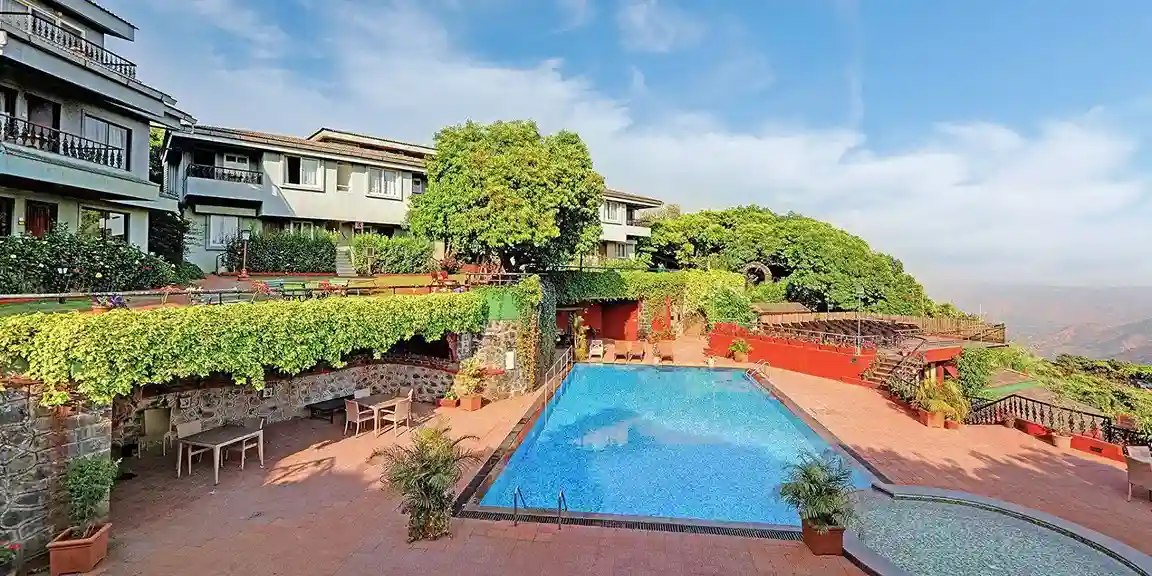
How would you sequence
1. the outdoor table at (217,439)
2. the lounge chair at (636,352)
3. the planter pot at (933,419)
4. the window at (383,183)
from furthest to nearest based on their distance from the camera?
the window at (383,183), the lounge chair at (636,352), the planter pot at (933,419), the outdoor table at (217,439)

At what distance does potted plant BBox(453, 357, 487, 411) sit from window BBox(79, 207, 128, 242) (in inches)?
448

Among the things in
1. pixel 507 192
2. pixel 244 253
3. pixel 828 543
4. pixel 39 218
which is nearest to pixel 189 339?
pixel 828 543

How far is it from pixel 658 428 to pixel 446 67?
1738 centimetres

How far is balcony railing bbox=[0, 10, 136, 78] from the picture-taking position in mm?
16219

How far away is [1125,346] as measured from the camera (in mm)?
102125

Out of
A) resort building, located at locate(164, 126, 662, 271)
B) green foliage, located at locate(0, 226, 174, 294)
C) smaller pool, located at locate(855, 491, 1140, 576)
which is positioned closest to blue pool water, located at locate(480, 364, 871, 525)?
smaller pool, located at locate(855, 491, 1140, 576)

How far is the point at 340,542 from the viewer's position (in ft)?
26.1

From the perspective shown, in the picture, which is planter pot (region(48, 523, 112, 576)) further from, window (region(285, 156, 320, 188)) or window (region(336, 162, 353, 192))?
window (region(336, 162, 353, 192))

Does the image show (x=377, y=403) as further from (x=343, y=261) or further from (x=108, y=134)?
(x=108, y=134)

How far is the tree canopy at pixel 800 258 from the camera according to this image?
37.9 meters

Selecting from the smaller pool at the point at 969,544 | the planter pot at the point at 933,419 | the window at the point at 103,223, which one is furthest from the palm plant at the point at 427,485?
the window at the point at 103,223

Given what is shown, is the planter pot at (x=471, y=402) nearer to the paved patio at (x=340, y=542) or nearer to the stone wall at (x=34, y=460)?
the paved patio at (x=340, y=542)

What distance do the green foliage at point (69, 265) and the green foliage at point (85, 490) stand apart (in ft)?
24.5

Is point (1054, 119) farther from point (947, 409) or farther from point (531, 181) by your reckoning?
point (531, 181)
